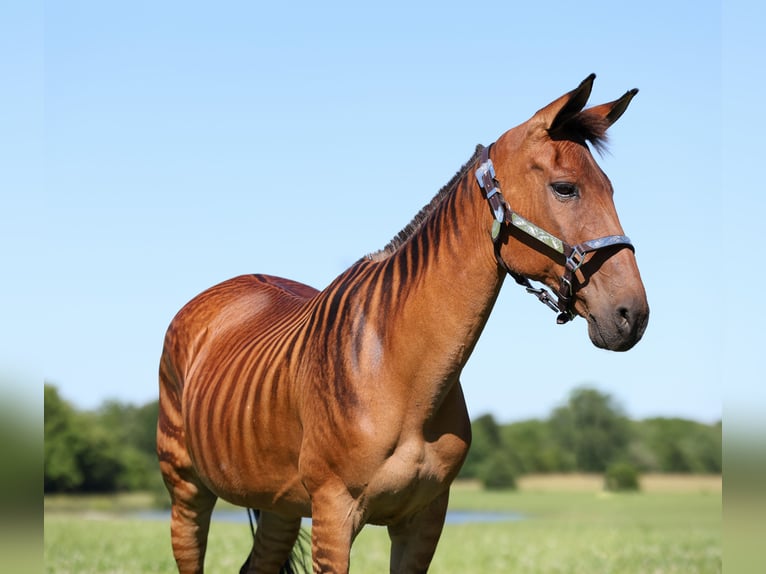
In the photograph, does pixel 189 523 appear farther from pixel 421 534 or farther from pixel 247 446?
pixel 421 534

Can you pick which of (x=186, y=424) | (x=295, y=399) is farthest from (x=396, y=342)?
(x=186, y=424)

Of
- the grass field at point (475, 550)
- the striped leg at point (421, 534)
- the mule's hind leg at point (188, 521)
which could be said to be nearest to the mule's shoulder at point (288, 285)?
the mule's hind leg at point (188, 521)

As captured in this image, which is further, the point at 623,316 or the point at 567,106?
the point at 567,106

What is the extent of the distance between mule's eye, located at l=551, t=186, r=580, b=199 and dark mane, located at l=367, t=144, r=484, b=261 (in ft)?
2.09

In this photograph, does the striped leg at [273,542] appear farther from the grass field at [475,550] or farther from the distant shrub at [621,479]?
the distant shrub at [621,479]

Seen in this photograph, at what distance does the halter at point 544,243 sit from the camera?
12.0 feet

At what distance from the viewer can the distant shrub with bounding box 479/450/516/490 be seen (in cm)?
4366

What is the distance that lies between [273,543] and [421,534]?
196cm

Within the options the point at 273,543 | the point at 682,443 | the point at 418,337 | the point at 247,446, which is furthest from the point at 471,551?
the point at 682,443

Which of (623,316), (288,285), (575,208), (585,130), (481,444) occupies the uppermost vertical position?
(585,130)

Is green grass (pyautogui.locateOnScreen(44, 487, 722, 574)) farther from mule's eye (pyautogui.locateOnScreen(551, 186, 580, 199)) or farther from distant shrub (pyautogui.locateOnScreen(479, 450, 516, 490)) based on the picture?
distant shrub (pyautogui.locateOnScreen(479, 450, 516, 490))

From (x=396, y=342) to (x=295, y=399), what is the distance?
75 cm

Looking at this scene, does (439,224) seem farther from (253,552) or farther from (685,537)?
(685,537)

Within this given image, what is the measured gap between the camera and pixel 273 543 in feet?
20.4
